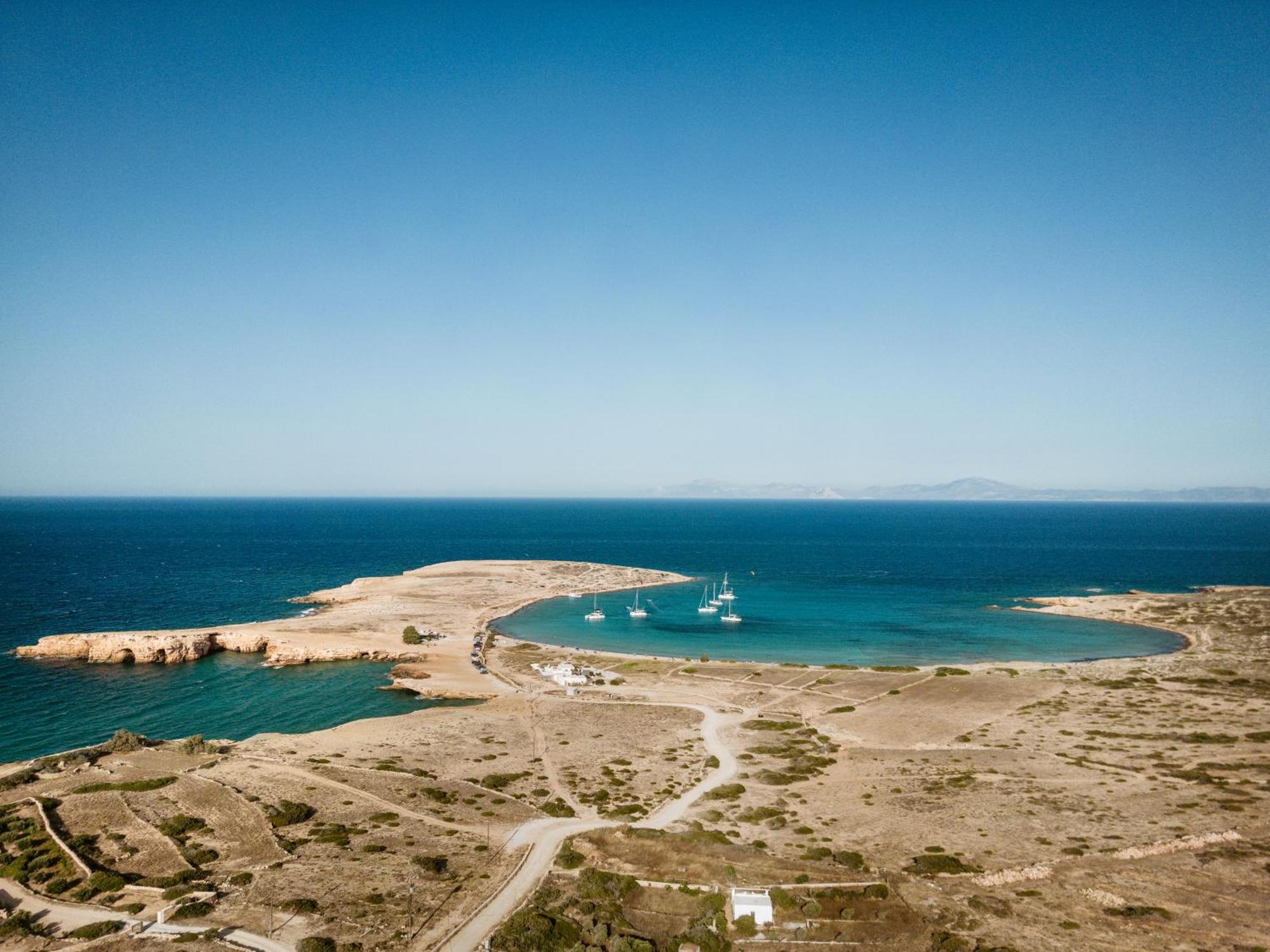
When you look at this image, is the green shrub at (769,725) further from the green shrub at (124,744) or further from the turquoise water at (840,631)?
the green shrub at (124,744)

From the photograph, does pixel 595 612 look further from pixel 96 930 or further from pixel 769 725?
pixel 96 930

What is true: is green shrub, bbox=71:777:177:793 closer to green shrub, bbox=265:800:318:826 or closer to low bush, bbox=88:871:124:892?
green shrub, bbox=265:800:318:826

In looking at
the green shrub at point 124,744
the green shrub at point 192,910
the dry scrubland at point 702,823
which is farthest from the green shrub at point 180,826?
the green shrub at point 124,744

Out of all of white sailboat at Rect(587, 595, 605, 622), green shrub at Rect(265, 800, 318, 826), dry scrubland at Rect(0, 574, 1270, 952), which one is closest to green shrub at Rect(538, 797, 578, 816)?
dry scrubland at Rect(0, 574, 1270, 952)

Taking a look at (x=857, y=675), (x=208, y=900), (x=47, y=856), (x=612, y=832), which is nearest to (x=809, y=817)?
(x=612, y=832)

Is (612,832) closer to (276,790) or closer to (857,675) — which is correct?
(276,790)

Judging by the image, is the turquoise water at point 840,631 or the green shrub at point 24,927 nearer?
the green shrub at point 24,927

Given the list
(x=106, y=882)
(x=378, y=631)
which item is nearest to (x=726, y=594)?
(x=378, y=631)
